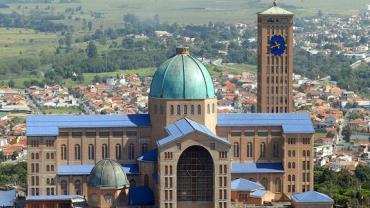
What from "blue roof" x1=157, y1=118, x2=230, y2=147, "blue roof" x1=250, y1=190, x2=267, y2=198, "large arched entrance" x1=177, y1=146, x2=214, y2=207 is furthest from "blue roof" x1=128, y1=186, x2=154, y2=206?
"blue roof" x1=250, y1=190, x2=267, y2=198

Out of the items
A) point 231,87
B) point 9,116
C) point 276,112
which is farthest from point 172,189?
point 231,87

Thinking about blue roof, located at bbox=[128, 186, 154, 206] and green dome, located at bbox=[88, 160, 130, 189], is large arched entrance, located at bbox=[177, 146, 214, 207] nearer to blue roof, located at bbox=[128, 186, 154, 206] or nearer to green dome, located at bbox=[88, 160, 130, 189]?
blue roof, located at bbox=[128, 186, 154, 206]

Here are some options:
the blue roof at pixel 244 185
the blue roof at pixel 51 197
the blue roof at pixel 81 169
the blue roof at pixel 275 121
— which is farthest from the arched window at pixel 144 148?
the blue roof at pixel 244 185

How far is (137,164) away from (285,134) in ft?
34.8

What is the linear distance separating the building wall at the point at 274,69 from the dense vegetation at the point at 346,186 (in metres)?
6.30

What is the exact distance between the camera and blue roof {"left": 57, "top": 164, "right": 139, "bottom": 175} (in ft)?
275

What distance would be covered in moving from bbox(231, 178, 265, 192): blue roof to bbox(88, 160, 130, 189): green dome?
25.8ft

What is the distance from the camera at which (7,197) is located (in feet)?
287

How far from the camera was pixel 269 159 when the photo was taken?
86500 mm

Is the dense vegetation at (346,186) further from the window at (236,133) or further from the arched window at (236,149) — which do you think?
the window at (236,133)

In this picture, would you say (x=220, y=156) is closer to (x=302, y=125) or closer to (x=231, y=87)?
(x=302, y=125)

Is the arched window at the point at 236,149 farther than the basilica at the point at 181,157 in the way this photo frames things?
Yes

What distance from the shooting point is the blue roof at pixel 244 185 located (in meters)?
82.0

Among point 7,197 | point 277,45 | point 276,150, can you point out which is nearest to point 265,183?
point 276,150
